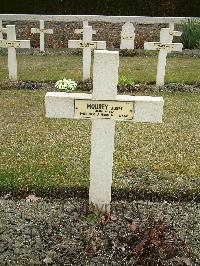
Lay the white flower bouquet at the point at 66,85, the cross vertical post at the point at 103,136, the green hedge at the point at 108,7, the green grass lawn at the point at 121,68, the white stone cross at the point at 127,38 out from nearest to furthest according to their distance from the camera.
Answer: the cross vertical post at the point at 103,136
the white flower bouquet at the point at 66,85
the green grass lawn at the point at 121,68
the white stone cross at the point at 127,38
the green hedge at the point at 108,7

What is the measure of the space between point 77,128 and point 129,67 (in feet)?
15.8

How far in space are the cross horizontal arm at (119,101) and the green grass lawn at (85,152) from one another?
1176 mm

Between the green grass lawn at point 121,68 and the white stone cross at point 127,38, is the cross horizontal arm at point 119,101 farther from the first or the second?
the white stone cross at point 127,38

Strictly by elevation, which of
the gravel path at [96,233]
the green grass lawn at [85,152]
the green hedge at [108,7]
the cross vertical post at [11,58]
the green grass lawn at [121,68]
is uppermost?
the green hedge at [108,7]

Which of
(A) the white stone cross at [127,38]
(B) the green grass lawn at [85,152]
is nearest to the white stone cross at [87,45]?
(B) the green grass lawn at [85,152]

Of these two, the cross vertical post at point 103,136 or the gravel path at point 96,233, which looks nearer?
the gravel path at point 96,233

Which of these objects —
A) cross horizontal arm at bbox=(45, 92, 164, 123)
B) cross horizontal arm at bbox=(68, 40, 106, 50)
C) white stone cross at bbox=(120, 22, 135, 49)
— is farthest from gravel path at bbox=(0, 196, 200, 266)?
white stone cross at bbox=(120, 22, 135, 49)

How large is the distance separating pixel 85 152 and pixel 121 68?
→ 220 inches

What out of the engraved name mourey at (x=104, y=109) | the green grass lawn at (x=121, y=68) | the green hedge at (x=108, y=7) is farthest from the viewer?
the green hedge at (x=108, y=7)

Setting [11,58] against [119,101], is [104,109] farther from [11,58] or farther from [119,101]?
[11,58]

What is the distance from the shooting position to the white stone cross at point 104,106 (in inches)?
144

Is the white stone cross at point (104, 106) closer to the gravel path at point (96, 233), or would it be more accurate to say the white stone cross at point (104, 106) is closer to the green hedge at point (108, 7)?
the gravel path at point (96, 233)

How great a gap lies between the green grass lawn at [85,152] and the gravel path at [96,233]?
1.49 feet

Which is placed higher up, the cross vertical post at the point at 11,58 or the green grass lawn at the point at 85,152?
the cross vertical post at the point at 11,58
